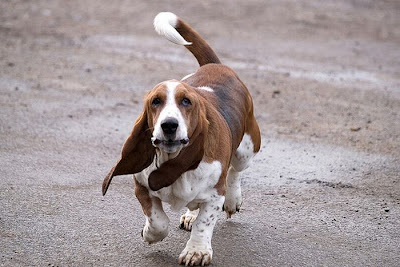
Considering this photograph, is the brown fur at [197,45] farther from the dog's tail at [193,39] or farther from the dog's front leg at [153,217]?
the dog's front leg at [153,217]

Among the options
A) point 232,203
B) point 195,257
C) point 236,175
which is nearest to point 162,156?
point 195,257

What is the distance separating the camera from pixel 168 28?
222 inches

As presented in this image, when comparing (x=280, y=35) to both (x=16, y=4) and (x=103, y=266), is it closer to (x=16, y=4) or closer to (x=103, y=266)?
(x=16, y=4)

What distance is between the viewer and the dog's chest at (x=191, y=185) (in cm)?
486

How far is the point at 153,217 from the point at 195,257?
1.24 feet

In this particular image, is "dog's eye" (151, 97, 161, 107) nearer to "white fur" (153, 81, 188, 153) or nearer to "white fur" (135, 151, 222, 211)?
"white fur" (153, 81, 188, 153)

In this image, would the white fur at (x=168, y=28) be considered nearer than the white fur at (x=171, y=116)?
No

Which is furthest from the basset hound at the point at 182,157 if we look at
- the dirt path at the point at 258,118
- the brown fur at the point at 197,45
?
the brown fur at the point at 197,45

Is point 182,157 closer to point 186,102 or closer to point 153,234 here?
point 186,102

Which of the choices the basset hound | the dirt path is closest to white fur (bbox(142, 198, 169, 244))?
the basset hound

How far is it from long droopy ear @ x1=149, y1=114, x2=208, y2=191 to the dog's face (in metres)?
0.06

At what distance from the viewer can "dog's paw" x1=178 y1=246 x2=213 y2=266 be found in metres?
4.80

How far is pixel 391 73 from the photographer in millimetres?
11664

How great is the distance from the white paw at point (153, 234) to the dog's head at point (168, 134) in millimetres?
325
